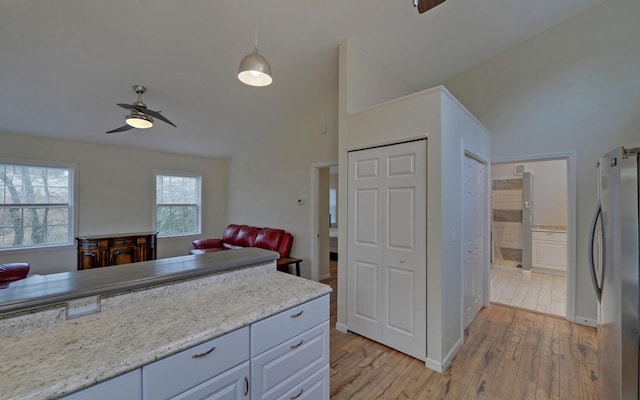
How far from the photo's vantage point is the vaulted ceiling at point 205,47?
2.59m

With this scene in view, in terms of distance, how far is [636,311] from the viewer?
130cm

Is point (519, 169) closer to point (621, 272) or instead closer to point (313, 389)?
point (621, 272)

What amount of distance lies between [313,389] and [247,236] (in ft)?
13.2

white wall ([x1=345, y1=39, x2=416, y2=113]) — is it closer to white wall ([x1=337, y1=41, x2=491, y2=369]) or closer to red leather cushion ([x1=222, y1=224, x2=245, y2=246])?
white wall ([x1=337, y1=41, x2=491, y2=369])

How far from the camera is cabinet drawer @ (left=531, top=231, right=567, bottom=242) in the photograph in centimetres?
495

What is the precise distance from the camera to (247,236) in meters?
5.31

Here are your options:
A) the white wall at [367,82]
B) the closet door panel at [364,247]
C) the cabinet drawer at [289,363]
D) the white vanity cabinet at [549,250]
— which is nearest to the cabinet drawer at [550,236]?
the white vanity cabinet at [549,250]

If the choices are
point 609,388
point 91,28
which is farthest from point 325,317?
point 91,28

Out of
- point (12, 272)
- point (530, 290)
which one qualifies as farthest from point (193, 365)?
point (530, 290)

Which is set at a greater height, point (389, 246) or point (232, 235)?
point (389, 246)

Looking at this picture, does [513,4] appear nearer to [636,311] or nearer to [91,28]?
[636,311]

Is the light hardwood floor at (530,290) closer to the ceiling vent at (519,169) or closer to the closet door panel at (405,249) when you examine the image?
the ceiling vent at (519,169)

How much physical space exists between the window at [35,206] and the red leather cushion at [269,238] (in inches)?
125

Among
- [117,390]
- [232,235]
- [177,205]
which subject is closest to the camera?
[117,390]
